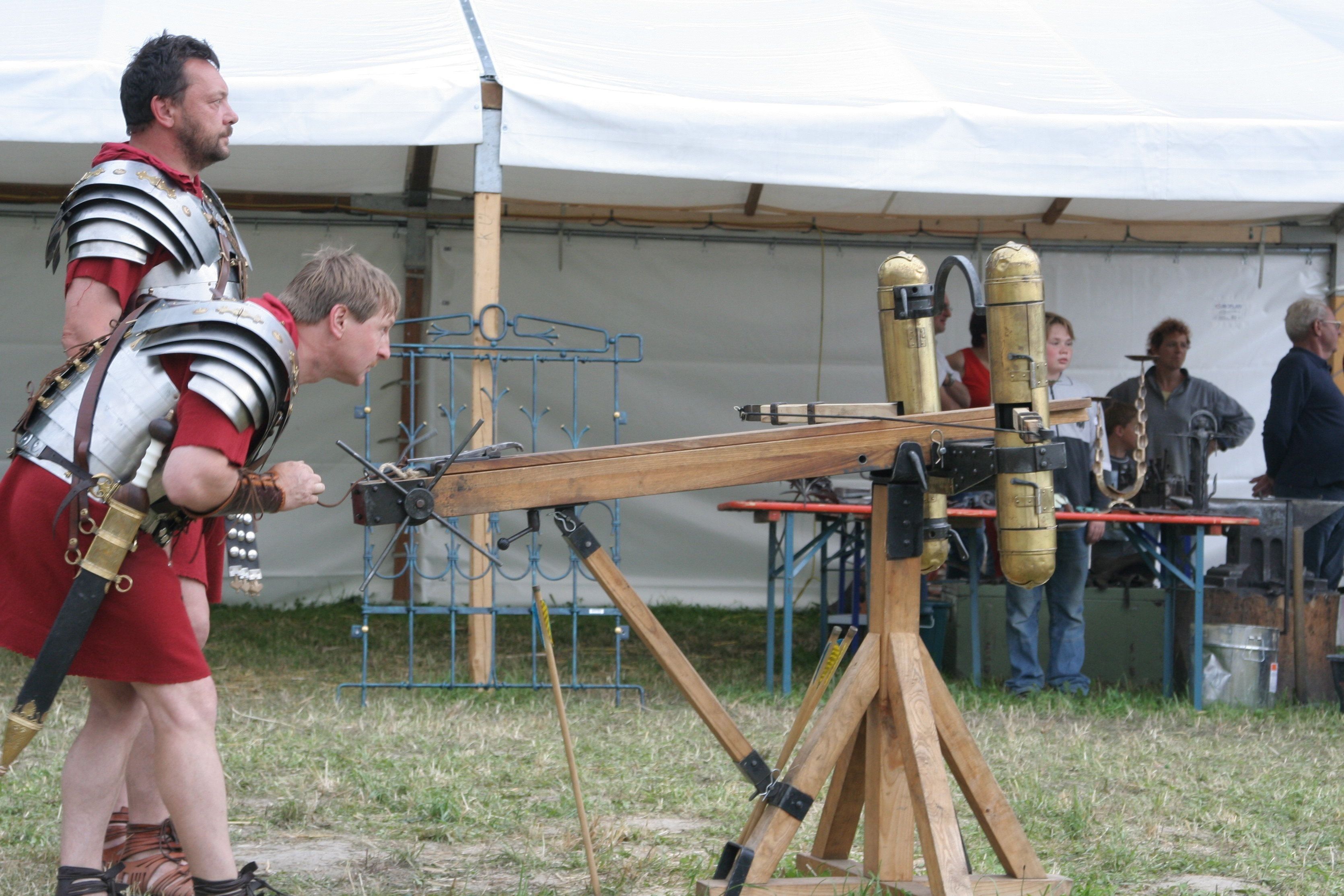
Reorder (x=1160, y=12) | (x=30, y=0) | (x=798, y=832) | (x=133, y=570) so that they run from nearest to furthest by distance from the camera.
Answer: (x=133, y=570)
(x=798, y=832)
(x=30, y=0)
(x=1160, y=12)

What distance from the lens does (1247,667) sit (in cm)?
534

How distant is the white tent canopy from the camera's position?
4.74 metres

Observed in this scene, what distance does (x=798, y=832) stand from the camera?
3.31 meters

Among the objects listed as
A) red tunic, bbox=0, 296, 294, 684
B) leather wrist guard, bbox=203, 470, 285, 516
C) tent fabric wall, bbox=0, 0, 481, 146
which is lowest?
red tunic, bbox=0, 296, 294, 684

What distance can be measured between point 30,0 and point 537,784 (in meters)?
3.78

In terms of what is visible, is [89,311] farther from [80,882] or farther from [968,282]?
[968,282]

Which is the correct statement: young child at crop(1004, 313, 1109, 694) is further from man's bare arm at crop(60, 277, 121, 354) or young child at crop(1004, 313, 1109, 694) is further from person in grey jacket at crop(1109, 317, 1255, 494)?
man's bare arm at crop(60, 277, 121, 354)

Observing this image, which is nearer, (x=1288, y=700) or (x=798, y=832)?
(x=798, y=832)

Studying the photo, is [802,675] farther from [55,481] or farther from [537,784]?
[55,481]

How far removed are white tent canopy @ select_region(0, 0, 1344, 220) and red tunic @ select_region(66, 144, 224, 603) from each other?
94.3 inches

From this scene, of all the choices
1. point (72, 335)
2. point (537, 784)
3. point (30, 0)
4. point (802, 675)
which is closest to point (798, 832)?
point (537, 784)

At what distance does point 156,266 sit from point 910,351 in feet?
4.59

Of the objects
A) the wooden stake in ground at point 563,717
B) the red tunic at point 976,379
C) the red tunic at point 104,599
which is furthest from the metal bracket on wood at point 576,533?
the red tunic at point 976,379

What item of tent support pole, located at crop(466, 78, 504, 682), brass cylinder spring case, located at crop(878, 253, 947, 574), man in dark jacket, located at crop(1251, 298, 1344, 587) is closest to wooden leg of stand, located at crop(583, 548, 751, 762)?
brass cylinder spring case, located at crop(878, 253, 947, 574)
